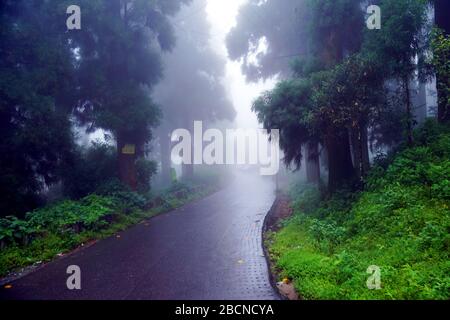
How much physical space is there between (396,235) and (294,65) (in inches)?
344

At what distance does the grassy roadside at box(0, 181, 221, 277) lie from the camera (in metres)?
8.72

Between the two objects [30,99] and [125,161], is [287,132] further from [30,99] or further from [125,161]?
[30,99]

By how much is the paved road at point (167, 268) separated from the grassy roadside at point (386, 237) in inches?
31.8

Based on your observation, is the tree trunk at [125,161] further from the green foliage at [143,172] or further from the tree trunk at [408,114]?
the tree trunk at [408,114]

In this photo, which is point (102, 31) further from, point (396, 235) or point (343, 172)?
point (396, 235)

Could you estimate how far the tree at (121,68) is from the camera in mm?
15500

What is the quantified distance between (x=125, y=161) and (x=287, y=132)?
8583 millimetres

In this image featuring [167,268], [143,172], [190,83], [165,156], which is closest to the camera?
[167,268]

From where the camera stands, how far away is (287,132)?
1252 centimetres

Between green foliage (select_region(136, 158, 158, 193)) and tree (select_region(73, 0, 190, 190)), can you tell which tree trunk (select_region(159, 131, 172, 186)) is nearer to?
green foliage (select_region(136, 158, 158, 193))

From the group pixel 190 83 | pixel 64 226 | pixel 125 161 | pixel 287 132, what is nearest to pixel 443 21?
pixel 287 132

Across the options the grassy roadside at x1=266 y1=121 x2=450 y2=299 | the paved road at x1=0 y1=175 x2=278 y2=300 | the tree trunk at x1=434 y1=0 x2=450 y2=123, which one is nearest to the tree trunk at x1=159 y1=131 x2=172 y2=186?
the paved road at x1=0 y1=175 x2=278 y2=300

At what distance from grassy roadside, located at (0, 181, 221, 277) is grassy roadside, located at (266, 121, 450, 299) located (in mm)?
5606
